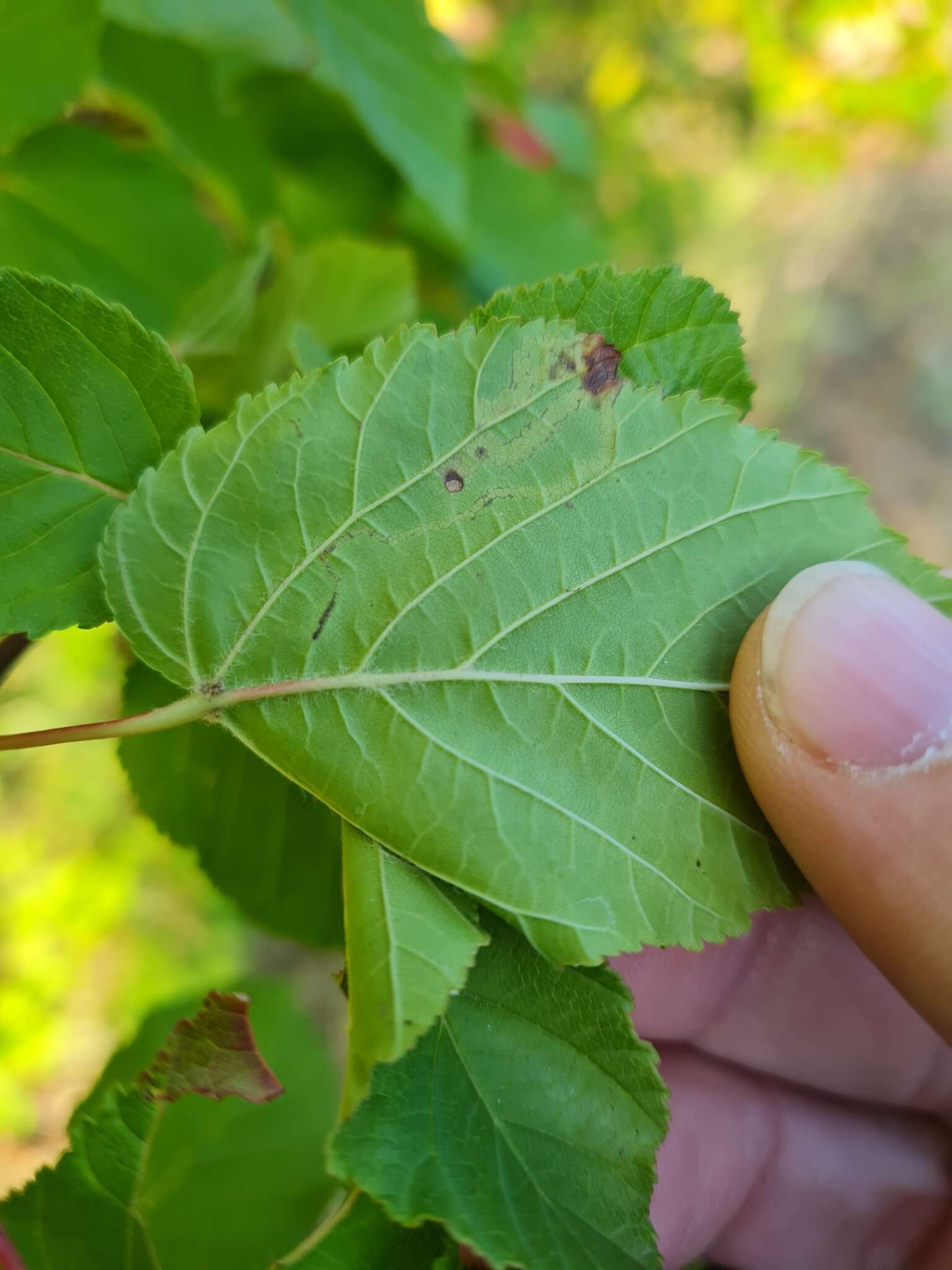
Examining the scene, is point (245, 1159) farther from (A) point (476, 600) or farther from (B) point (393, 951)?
(A) point (476, 600)

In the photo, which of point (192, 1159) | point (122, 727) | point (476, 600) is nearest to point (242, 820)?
point (122, 727)

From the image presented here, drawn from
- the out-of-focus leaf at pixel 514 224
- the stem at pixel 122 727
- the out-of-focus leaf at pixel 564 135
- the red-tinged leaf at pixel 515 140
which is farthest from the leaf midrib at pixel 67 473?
the out-of-focus leaf at pixel 564 135

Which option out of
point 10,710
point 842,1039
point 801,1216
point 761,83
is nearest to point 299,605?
point 842,1039

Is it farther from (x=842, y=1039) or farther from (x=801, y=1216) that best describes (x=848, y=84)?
(x=801, y=1216)

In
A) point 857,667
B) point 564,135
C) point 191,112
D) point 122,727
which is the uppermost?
point 564,135

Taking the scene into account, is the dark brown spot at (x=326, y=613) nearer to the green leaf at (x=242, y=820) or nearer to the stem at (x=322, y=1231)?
the green leaf at (x=242, y=820)
